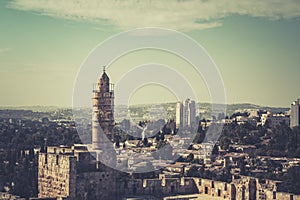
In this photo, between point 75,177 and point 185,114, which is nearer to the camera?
point 75,177

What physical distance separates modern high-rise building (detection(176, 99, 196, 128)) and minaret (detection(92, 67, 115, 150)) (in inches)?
844

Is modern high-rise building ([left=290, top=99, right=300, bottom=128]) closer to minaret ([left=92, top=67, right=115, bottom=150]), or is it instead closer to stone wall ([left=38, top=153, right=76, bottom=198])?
minaret ([left=92, top=67, right=115, bottom=150])

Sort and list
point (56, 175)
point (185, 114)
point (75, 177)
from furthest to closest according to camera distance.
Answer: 1. point (185, 114)
2. point (56, 175)
3. point (75, 177)

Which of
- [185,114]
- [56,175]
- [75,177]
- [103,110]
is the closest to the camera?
[75,177]

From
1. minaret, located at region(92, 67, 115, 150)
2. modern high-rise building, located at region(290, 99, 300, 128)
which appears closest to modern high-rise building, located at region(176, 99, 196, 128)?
modern high-rise building, located at region(290, 99, 300, 128)

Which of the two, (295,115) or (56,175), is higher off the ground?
(295,115)

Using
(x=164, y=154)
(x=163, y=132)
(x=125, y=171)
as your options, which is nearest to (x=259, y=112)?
(x=163, y=132)

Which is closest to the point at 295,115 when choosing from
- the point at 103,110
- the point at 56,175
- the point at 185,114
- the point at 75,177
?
the point at 185,114

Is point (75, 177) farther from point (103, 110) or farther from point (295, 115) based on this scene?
point (295, 115)

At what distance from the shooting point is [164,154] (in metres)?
30.7

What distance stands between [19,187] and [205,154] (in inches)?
443

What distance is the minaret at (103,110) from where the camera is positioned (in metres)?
20.9

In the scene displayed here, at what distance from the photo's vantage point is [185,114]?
45969mm

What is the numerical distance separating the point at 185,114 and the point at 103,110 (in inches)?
989
